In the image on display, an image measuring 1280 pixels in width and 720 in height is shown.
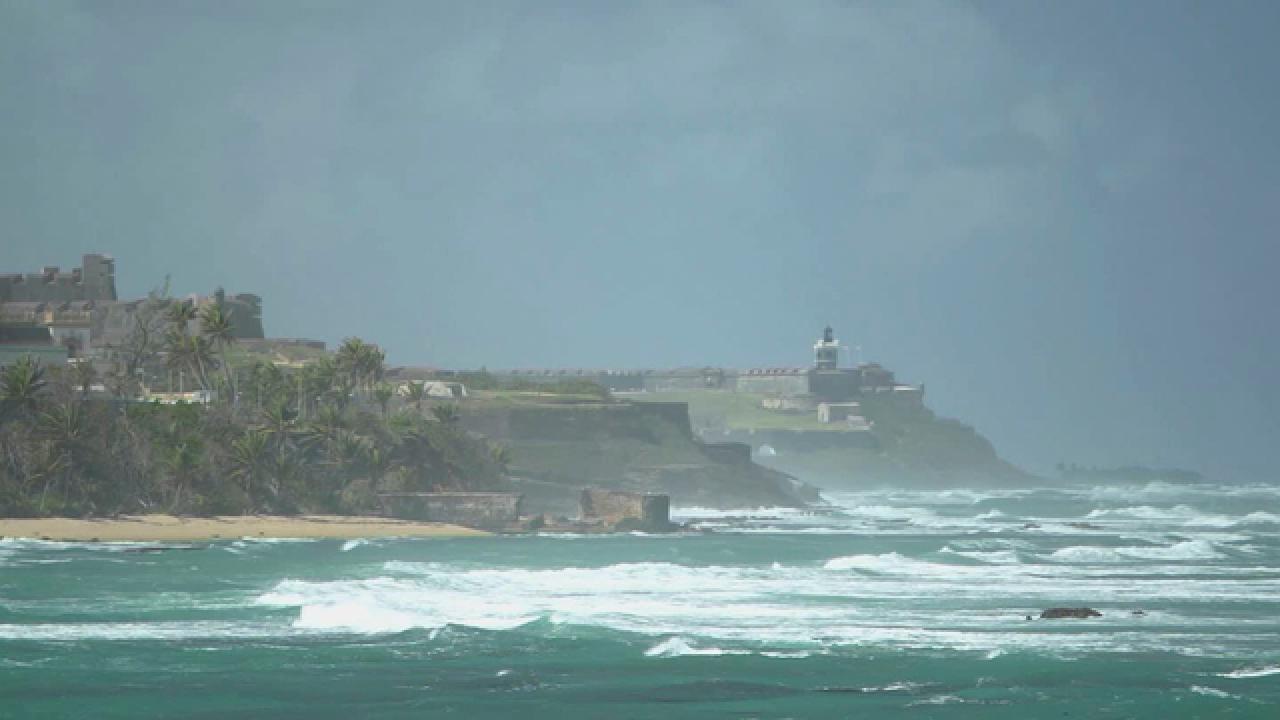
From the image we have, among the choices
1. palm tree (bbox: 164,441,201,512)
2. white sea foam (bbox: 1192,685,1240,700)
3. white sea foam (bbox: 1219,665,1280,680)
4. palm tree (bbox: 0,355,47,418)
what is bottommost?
white sea foam (bbox: 1192,685,1240,700)

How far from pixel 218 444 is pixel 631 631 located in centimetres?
3733

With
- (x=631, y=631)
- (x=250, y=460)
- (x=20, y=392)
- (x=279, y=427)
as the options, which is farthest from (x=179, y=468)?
(x=631, y=631)

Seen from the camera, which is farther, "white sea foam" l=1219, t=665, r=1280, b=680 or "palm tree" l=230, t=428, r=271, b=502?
"palm tree" l=230, t=428, r=271, b=502

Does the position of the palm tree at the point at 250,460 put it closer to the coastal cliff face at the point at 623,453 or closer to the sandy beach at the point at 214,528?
the sandy beach at the point at 214,528

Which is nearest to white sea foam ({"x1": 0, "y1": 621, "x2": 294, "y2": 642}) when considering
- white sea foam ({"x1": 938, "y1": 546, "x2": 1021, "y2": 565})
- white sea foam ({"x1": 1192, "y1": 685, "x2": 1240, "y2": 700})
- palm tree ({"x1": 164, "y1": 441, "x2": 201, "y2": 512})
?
white sea foam ({"x1": 1192, "y1": 685, "x2": 1240, "y2": 700})

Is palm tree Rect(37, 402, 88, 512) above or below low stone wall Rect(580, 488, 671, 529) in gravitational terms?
above

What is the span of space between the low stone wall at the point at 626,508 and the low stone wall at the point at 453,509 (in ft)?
17.4

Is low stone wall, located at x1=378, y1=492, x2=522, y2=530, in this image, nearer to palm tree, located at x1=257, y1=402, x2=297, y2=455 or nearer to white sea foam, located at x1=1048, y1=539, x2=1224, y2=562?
palm tree, located at x1=257, y1=402, x2=297, y2=455

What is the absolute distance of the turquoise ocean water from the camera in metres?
31.6

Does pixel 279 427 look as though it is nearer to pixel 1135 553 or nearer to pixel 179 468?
pixel 179 468

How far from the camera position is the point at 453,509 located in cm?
7812

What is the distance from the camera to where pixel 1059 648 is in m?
37.7

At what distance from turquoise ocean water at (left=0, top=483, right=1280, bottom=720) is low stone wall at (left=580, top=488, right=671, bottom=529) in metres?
10.4

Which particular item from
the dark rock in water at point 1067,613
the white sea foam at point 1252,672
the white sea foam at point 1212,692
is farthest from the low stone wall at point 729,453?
the white sea foam at point 1212,692
